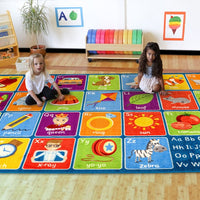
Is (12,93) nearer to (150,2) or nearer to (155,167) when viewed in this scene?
(155,167)

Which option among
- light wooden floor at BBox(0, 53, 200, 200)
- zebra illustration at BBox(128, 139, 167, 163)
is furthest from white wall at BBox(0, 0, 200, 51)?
light wooden floor at BBox(0, 53, 200, 200)

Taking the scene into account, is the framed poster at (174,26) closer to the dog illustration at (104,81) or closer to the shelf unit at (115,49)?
the shelf unit at (115,49)

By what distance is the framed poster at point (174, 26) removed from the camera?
12.8 feet

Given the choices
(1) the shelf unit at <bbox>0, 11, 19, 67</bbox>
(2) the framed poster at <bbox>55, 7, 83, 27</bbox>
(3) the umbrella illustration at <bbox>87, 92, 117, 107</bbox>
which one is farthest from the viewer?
(2) the framed poster at <bbox>55, 7, 83, 27</bbox>

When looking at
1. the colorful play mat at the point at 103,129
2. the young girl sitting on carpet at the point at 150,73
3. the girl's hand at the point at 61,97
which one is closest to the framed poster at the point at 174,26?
the colorful play mat at the point at 103,129

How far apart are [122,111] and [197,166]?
0.96 meters

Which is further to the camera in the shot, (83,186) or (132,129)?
(132,129)

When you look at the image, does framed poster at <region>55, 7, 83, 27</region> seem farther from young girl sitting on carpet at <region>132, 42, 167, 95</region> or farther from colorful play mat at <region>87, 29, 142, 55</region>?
young girl sitting on carpet at <region>132, 42, 167, 95</region>

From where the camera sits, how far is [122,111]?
283 cm

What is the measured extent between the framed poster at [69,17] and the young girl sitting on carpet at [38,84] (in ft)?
4.75

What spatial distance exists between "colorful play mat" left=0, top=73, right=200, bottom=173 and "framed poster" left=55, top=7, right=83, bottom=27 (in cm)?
117

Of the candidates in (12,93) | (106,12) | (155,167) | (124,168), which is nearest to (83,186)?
(124,168)

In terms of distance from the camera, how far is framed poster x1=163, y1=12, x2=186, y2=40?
12.8 feet

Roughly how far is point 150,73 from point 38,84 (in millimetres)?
1240
